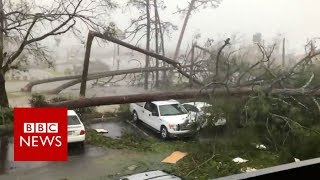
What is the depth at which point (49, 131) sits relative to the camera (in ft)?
4.40

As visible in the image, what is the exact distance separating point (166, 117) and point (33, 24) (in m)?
0.69

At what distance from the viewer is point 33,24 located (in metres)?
1.36

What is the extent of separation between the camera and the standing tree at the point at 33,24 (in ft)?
4.35

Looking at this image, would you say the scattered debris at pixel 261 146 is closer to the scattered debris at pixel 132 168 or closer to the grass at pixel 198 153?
the grass at pixel 198 153

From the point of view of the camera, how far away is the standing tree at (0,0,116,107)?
1.33 meters

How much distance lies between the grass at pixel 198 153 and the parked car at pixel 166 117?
0.18 feet

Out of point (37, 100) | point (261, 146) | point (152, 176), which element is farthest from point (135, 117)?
point (261, 146)

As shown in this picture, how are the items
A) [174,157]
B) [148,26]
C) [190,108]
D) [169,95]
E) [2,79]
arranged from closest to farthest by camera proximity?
[2,79]
[148,26]
[174,157]
[169,95]
[190,108]

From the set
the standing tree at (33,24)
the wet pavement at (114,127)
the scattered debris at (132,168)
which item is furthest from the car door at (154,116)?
the standing tree at (33,24)

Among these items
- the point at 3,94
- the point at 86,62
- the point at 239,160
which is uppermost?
the point at 86,62

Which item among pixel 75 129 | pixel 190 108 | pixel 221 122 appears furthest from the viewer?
pixel 221 122

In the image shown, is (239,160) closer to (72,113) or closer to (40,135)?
(72,113)

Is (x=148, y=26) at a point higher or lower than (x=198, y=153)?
higher

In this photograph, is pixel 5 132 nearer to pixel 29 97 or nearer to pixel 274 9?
pixel 29 97
